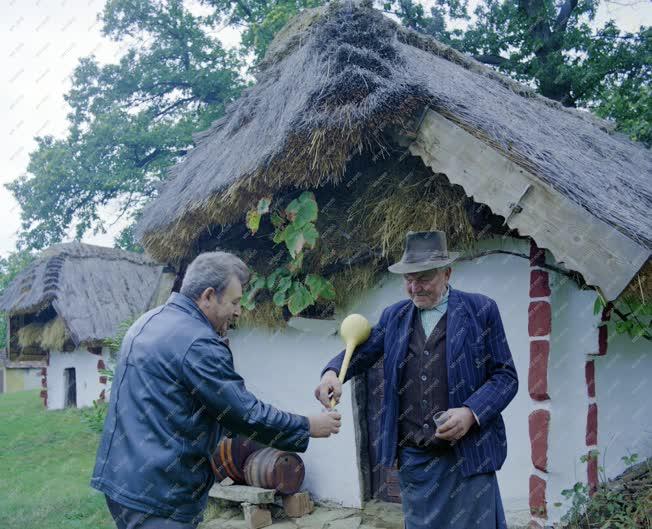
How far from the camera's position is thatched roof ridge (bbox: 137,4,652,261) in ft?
14.4

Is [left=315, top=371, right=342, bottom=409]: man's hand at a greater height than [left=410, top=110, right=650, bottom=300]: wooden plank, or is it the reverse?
[left=410, top=110, right=650, bottom=300]: wooden plank

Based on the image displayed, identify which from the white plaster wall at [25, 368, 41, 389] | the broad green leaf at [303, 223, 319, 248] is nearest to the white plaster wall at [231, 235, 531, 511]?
the broad green leaf at [303, 223, 319, 248]

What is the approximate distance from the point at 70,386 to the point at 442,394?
14.7 metres

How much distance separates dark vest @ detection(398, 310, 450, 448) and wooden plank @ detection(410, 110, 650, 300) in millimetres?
1265

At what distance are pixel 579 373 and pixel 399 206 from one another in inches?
71.4

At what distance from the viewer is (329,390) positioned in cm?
289

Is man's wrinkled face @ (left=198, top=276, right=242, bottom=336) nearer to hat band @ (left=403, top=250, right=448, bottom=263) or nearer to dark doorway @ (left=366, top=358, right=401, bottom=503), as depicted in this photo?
hat band @ (left=403, top=250, right=448, bottom=263)

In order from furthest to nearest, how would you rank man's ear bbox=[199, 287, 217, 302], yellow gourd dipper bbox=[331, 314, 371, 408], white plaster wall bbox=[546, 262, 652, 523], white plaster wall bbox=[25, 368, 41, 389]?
white plaster wall bbox=[25, 368, 41, 389], white plaster wall bbox=[546, 262, 652, 523], yellow gourd dipper bbox=[331, 314, 371, 408], man's ear bbox=[199, 287, 217, 302]

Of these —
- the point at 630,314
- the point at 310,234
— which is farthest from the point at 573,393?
the point at 310,234

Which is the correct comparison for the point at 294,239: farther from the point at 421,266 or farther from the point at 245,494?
the point at 421,266

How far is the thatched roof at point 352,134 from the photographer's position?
439 centimetres

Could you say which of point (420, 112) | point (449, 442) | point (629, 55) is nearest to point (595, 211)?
point (420, 112)

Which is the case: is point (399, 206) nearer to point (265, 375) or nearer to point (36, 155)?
point (265, 375)

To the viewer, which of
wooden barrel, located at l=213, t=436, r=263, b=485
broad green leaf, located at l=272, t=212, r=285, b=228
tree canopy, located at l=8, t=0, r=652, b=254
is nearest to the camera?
broad green leaf, located at l=272, t=212, r=285, b=228
